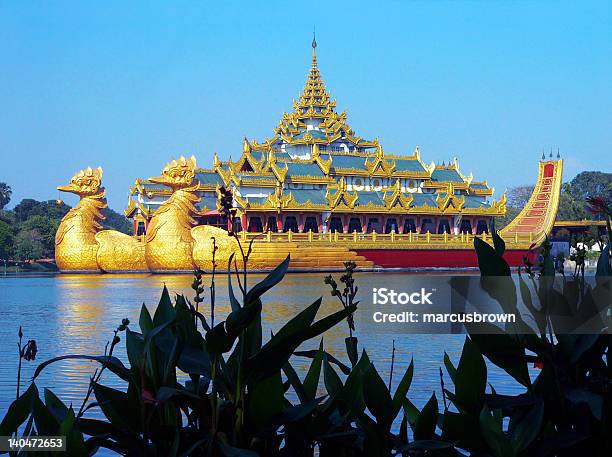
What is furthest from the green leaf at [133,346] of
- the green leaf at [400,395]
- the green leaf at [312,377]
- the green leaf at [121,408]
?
the green leaf at [400,395]

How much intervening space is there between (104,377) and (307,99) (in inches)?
1511

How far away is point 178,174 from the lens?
1335 inches

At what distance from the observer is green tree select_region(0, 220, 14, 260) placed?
1799 inches

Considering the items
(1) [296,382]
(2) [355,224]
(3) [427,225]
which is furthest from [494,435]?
(3) [427,225]

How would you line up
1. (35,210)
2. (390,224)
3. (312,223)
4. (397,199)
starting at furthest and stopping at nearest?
(35,210), (390,224), (397,199), (312,223)

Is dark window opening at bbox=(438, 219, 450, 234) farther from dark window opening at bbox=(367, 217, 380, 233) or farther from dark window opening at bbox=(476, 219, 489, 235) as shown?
dark window opening at bbox=(367, 217, 380, 233)

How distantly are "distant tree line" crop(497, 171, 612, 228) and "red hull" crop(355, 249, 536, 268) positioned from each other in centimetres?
1771

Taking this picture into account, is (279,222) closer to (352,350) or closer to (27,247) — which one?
(27,247)

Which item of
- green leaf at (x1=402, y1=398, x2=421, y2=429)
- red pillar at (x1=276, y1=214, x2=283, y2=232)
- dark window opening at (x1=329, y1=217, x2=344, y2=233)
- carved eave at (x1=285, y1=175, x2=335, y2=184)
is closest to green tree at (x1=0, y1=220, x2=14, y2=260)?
red pillar at (x1=276, y1=214, x2=283, y2=232)

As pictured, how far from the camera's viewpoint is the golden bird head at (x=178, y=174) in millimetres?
33688

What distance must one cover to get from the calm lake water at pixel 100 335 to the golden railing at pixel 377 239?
286 inches

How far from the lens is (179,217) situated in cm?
3391

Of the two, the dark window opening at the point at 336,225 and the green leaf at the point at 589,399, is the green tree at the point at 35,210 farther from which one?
the green leaf at the point at 589,399

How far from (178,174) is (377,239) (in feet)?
30.4
